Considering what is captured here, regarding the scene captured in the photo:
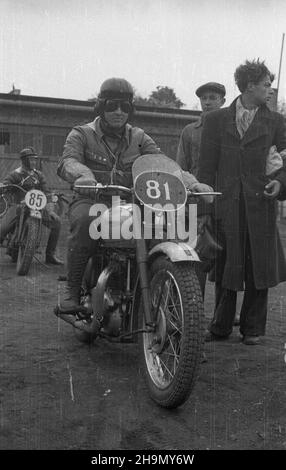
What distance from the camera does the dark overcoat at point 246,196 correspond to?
4.66 meters

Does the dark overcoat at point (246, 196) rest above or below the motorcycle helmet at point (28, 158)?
below

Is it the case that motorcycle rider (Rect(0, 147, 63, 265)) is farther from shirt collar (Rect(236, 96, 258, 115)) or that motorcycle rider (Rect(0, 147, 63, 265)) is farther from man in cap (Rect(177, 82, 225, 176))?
shirt collar (Rect(236, 96, 258, 115))

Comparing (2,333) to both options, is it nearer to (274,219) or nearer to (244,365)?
(244,365)

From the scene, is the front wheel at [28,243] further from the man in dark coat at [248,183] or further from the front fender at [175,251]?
the front fender at [175,251]

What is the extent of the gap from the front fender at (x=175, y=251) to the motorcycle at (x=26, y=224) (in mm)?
4736

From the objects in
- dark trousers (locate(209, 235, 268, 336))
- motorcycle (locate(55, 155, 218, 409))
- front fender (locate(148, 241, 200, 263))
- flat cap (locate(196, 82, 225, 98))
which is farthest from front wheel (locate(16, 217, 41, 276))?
front fender (locate(148, 241, 200, 263))

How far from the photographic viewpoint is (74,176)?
4062 millimetres

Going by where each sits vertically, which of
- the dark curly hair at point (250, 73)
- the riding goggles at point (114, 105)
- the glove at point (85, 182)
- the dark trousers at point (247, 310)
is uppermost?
the dark curly hair at point (250, 73)

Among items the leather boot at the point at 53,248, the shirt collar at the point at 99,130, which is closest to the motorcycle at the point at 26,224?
the leather boot at the point at 53,248

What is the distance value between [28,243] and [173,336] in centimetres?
507

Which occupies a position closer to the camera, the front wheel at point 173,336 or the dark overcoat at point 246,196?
the front wheel at point 173,336

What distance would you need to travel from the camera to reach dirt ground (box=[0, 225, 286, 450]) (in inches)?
115
